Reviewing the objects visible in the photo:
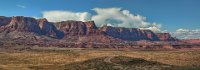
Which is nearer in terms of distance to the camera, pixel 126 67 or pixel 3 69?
pixel 126 67

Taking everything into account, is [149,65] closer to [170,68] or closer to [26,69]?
[170,68]

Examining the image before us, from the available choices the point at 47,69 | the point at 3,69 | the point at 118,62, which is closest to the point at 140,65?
the point at 118,62

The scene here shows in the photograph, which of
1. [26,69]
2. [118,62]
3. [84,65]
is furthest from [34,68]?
[118,62]

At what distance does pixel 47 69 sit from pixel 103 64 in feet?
49.4

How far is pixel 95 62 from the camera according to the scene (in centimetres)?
9731

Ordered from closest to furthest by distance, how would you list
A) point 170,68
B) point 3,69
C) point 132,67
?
1. point 170,68
2. point 132,67
3. point 3,69

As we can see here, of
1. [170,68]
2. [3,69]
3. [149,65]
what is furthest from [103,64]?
[3,69]

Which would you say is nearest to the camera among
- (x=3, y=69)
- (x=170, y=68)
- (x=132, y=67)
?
(x=170, y=68)

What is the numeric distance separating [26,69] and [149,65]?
3246 centimetres

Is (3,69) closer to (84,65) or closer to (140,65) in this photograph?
(84,65)

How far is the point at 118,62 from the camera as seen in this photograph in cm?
9750

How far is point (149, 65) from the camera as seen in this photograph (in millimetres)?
89500

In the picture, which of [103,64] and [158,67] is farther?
[103,64]

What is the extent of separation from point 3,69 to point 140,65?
3583cm
